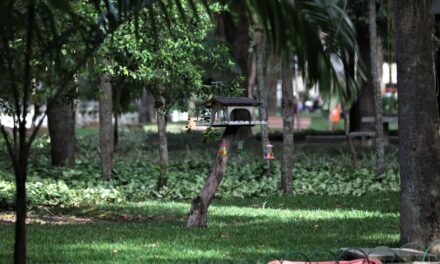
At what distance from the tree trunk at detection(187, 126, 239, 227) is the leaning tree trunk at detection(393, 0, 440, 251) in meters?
2.65

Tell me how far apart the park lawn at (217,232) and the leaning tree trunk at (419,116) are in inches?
39.1

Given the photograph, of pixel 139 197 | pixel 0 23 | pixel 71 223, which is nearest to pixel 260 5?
pixel 0 23

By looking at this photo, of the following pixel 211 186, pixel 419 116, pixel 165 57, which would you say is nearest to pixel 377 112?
pixel 165 57

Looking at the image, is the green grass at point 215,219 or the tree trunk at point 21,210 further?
the green grass at point 215,219

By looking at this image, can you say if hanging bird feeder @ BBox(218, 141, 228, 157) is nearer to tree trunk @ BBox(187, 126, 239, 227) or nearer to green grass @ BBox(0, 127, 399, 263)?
tree trunk @ BBox(187, 126, 239, 227)

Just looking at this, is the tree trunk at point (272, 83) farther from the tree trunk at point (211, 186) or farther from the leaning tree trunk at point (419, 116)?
the leaning tree trunk at point (419, 116)

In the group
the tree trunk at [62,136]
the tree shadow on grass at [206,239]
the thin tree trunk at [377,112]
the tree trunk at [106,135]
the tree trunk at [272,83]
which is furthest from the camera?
the tree trunk at [272,83]

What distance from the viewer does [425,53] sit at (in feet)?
27.1

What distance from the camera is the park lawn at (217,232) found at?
28.3 ft

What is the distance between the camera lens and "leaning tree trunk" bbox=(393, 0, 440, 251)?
27.1 feet

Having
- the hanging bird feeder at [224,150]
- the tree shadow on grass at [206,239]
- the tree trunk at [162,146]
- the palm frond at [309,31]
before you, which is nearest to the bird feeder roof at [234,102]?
the hanging bird feeder at [224,150]

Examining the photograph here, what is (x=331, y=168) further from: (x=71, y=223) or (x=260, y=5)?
(x=260, y=5)

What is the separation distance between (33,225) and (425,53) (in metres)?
5.84

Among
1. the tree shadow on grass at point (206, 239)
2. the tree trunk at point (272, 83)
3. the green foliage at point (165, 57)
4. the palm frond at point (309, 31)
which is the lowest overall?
the tree shadow on grass at point (206, 239)
